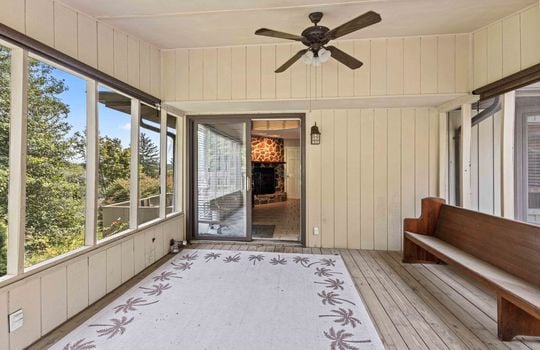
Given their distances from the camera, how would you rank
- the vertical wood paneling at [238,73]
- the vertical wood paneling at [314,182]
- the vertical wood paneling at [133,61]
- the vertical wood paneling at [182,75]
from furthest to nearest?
the vertical wood paneling at [314,182], the vertical wood paneling at [182,75], the vertical wood paneling at [238,73], the vertical wood paneling at [133,61]

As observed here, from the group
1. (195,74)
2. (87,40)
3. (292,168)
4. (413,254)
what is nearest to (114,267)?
(87,40)

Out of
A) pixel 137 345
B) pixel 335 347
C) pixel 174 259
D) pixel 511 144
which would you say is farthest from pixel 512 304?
pixel 174 259

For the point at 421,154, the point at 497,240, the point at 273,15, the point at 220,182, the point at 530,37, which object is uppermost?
the point at 273,15

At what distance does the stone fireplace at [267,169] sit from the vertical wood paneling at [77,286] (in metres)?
6.66

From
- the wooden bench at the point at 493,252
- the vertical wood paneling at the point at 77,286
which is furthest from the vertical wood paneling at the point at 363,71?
the vertical wood paneling at the point at 77,286

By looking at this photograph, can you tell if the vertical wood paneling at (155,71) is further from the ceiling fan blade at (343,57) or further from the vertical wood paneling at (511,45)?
the vertical wood paneling at (511,45)

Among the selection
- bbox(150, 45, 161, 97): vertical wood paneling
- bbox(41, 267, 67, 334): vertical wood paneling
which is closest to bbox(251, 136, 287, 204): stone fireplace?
bbox(150, 45, 161, 97): vertical wood paneling

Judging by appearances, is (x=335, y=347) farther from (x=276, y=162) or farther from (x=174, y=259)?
(x=276, y=162)

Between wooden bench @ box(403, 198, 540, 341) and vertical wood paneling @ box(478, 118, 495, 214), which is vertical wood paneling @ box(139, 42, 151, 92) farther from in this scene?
vertical wood paneling @ box(478, 118, 495, 214)

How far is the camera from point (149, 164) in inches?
138

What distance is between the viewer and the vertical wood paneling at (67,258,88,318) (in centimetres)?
222

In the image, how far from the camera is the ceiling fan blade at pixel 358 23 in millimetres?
2054

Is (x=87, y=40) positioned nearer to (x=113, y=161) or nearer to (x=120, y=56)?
(x=120, y=56)

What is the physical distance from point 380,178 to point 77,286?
3959 millimetres
